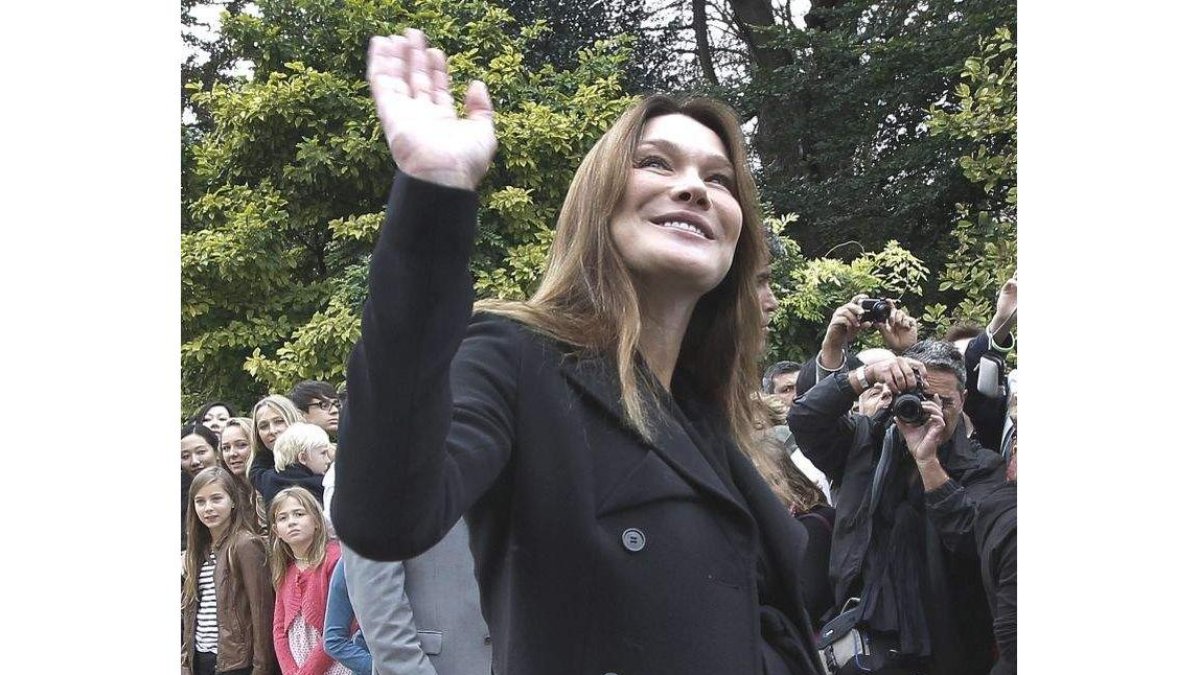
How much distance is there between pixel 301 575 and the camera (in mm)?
6316

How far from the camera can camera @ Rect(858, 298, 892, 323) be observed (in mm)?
5250

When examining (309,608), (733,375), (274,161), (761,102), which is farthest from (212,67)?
(733,375)

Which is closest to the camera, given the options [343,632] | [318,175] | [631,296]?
[631,296]

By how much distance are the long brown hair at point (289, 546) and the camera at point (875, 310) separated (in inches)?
97.3

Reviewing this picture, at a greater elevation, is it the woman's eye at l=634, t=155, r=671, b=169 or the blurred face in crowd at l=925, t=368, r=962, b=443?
the woman's eye at l=634, t=155, r=671, b=169

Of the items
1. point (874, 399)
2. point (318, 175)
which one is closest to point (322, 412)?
point (874, 399)

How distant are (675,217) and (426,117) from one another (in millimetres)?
653

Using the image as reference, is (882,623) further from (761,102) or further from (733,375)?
(761,102)

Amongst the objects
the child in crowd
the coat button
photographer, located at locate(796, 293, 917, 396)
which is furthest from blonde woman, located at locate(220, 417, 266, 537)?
the coat button

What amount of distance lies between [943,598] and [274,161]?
40.1 ft

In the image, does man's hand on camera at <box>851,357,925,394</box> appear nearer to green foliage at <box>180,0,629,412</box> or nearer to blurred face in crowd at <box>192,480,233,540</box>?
blurred face in crowd at <box>192,480,233,540</box>

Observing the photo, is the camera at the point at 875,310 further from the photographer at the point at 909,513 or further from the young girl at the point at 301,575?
the young girl at the point at 301,575

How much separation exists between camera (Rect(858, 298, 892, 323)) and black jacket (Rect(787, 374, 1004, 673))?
0.45 meters

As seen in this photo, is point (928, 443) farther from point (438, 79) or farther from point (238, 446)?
point (238, 446)
